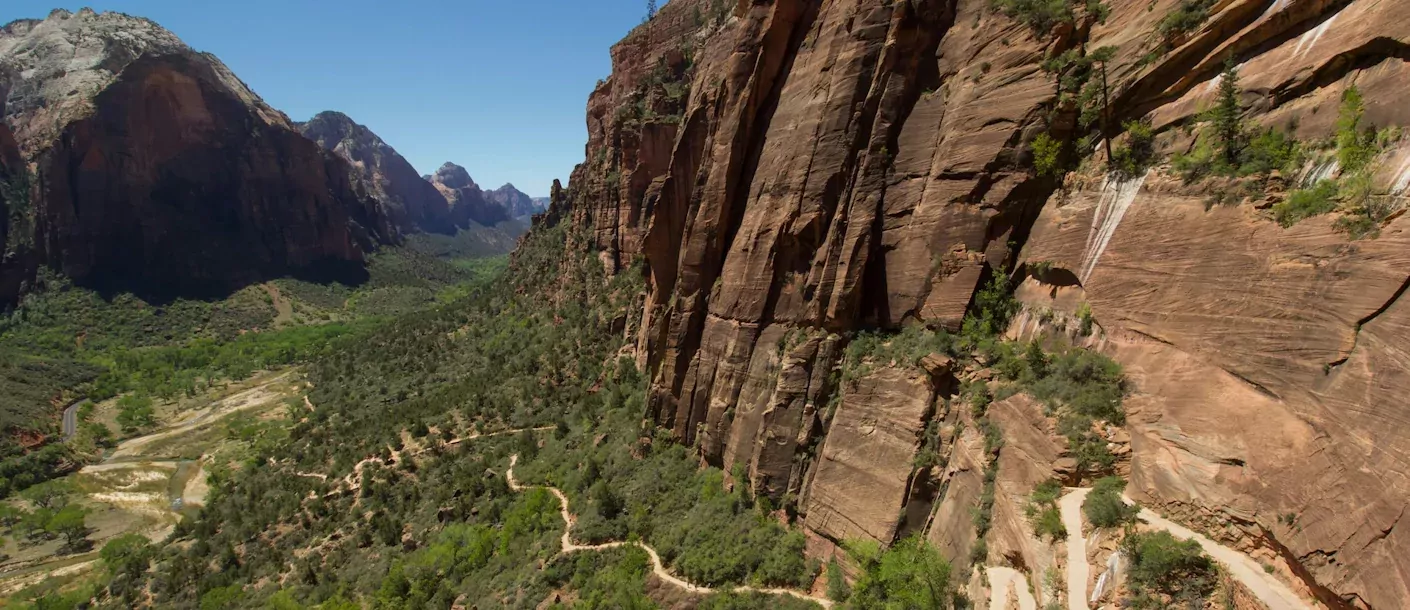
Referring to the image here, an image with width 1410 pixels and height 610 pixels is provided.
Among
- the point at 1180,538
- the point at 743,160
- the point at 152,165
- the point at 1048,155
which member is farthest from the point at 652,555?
the point at 152,165

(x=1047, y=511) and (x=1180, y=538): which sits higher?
(x=1180, y=538)

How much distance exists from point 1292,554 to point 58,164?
195 metres

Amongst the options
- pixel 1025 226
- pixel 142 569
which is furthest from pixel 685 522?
pixel 142 569

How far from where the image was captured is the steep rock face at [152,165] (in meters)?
130

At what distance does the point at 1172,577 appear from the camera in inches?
527

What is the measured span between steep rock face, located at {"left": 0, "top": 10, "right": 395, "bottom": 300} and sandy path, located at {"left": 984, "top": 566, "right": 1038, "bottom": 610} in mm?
177501

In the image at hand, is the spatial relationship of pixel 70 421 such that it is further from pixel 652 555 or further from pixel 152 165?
pixel 652 555

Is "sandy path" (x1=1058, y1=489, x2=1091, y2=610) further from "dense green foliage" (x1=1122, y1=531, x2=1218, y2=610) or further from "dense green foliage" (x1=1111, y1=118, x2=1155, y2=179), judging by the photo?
"dense green foliage" (x1=1111, y1=118, x2=1155, y2=179)

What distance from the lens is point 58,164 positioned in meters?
127

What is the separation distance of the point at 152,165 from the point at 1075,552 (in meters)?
192

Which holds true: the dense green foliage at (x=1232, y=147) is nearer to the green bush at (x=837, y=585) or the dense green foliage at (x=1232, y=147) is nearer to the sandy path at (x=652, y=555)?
the green bush at (x=837, y=585)

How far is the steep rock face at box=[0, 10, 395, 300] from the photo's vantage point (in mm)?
129625

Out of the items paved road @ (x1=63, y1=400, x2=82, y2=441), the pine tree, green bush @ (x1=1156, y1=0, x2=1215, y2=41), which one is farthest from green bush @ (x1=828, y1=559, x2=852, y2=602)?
paved road @ (x1=63, y1=400, x2=82, y2=441)

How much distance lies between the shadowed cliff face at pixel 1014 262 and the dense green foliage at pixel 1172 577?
112cm
